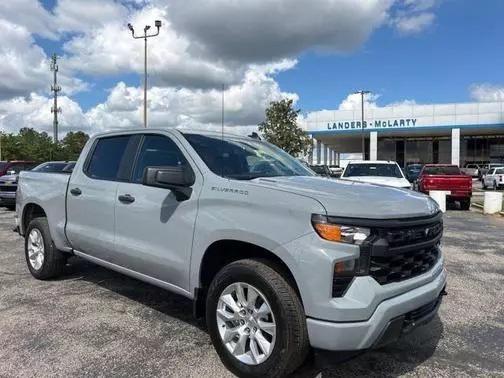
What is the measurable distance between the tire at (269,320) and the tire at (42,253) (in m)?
3.10

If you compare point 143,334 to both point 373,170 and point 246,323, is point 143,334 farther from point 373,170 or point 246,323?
point 373,170

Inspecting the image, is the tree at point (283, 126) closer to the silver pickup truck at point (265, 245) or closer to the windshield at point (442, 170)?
the windshield at point (442, 170)

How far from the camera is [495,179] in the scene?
115 feet

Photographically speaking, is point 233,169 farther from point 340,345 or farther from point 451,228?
point 451,228

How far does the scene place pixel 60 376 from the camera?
3775mm

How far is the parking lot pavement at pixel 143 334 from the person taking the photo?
12.9 ft

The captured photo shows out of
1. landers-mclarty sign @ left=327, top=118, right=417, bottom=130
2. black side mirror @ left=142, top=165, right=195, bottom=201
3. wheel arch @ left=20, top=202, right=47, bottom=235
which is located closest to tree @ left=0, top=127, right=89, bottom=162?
landers-mclarty sign @ left=327, top=118, right=417, bottom=130

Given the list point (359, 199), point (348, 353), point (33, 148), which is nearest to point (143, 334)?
point (348, 353)

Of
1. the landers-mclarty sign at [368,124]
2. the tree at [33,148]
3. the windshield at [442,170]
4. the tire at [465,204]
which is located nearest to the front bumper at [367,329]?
the tire at [465,204]

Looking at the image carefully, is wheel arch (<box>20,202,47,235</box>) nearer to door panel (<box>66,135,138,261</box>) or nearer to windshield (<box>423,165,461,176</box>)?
door panel (<box>66,135,138,261</box>)

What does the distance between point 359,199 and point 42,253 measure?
176 inches

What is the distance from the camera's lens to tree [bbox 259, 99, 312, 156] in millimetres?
42894

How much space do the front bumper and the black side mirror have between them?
5.05 feet

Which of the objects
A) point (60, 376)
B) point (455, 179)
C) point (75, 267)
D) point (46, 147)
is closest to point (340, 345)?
point (60, 376)
